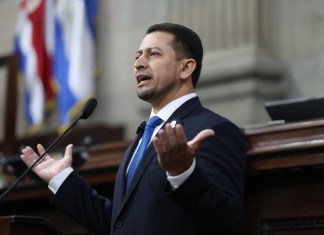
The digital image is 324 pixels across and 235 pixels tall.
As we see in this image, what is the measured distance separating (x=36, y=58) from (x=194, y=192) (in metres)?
5.31

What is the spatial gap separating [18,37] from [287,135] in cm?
496

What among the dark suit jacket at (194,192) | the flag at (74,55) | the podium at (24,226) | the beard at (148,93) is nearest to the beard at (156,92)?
the beard at (148,93)

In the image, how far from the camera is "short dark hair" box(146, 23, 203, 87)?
355 centimetres

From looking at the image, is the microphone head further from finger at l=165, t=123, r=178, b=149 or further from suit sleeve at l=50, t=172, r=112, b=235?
finger at l=165, t=123, r=178, b=149

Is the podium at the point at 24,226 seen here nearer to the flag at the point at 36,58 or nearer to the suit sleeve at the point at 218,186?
the suit sleeve at the point at 218,186

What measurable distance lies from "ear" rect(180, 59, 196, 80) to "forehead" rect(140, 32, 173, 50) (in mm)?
100

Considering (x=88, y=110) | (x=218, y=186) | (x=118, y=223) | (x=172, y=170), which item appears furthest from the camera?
(x=88, y=110)

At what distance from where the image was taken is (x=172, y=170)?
114 inches

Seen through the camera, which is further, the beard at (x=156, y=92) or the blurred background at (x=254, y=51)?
the blurred background at (x=254, y=51)

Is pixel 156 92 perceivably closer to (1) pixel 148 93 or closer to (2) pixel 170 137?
(1) pixel 148 93

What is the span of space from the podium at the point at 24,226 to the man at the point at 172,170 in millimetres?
222

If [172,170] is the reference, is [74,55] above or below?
below

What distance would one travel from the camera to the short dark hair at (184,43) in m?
3.55

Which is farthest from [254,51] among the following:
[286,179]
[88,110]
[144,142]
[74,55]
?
[144,142]
